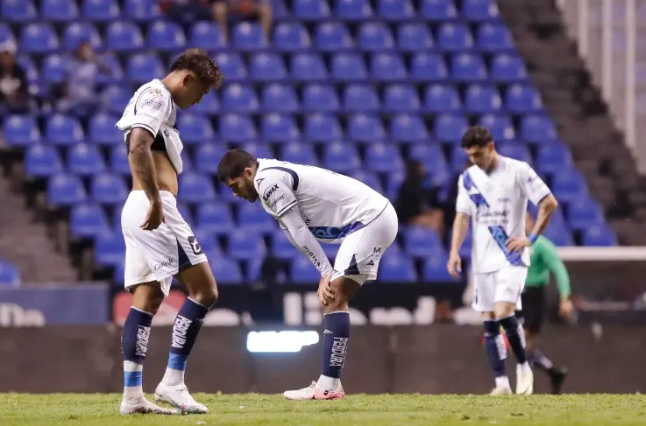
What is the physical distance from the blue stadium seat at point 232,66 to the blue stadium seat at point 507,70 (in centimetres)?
398

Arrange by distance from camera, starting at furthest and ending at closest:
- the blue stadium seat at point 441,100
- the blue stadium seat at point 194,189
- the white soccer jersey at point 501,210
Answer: the blue stadium seat at point 441,100 → the blue stadium seat at point 194,189 → the white soccer jersey at point 501,210

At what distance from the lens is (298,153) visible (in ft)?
56.4

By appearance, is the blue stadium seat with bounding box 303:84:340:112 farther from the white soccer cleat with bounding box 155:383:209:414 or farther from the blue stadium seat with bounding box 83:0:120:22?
the white soccer cleat with bounding box 155:383:209:414

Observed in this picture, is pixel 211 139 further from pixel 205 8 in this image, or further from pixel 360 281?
pixel 360 281

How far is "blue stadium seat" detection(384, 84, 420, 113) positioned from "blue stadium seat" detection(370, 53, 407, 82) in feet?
0.84

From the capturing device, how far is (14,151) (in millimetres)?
17078

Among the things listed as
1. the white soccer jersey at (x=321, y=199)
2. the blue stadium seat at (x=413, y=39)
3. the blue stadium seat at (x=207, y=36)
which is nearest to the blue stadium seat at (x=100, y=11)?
the blue stadium seat at (x=207, y=36)

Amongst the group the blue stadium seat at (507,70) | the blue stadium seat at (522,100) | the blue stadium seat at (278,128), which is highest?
the blue stadium seat at (507,70)

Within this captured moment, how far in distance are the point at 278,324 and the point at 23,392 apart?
2.50 m

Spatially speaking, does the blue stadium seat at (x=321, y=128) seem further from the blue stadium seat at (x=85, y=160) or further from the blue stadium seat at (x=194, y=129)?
the blue stadium seat at (x=85, y=160)

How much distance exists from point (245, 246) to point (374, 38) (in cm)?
529

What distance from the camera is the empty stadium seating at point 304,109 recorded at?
1620 cm

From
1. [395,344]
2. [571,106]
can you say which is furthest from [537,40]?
[395,344]

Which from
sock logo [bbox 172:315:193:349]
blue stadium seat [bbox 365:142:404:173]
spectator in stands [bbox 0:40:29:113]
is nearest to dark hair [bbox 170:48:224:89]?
sock logo [bbox 172:315:193:349]
